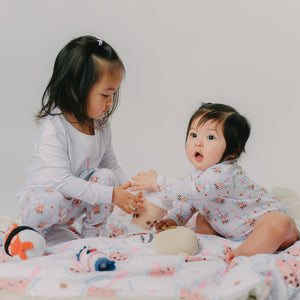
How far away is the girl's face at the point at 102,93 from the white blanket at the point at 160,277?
0.58 meters

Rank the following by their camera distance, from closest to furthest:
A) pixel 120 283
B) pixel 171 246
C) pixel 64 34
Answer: pixel 120 283 < pixel 171 246 < pixel 64 34

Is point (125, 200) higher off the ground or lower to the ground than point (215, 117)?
lower

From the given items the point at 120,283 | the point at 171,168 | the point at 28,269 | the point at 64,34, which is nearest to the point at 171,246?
the point at 120,283

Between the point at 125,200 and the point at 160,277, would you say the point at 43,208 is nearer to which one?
the point at 125,200

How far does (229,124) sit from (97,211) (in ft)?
2.03

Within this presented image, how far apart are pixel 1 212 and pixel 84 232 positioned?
0.64 meters

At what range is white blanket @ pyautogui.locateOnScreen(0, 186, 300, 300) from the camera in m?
1.40

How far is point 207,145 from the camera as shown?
6.35 feet

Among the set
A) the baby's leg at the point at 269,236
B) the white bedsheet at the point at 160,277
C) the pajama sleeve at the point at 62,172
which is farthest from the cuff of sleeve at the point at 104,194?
the baby's leg at the point at 269,236

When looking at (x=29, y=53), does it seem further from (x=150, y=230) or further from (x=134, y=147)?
(x=150, y=230)

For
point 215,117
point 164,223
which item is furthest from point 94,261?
point 215,117

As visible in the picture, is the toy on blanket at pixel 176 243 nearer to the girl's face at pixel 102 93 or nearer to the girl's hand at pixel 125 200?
the girl's hand at pixel 125 200

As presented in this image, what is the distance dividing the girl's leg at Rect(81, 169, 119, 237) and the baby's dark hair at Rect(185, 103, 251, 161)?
420 millimetres

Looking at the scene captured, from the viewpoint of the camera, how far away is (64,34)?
3041mm
